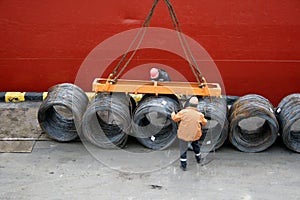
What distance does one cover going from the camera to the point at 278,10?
11.1 m

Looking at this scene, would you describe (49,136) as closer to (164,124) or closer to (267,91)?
(164,124)

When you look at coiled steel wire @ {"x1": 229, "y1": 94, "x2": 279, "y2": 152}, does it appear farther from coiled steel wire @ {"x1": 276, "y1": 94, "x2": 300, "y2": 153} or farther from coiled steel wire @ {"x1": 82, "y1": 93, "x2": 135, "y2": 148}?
coiled steel wire @ {"x1": 82, "y1": 93, "x2": 135, "y2": 148}

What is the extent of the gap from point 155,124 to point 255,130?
214 centimetres

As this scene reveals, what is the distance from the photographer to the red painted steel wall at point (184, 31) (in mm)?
11188

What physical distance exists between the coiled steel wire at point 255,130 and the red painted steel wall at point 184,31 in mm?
2158

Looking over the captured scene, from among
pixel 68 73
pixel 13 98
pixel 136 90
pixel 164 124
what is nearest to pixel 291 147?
pixel 164 124

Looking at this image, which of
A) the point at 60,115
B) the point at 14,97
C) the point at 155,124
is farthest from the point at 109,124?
the point at 14,97

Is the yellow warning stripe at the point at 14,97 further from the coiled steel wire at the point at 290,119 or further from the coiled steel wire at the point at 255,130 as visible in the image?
the coiled steel wire at the point at 290,119

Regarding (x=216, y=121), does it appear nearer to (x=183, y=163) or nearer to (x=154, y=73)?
(x=183, y=163)

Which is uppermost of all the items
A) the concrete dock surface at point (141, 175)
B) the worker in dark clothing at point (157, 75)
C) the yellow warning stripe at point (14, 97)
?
the worker in dark clothing at point (157, 75)

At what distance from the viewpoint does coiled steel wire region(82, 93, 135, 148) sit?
9.29 metres

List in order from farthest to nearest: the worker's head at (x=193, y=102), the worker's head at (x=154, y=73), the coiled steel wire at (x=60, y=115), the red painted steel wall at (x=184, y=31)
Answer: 1. the red painted steel wall at (x=184, y=31)
2. the worker's head at (x=154, y=73)
3. the coiled steel wire at (x=60, y=115)
4. the worker's head at (x=193, y=102)

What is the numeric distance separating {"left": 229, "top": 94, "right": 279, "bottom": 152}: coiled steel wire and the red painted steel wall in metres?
2.16

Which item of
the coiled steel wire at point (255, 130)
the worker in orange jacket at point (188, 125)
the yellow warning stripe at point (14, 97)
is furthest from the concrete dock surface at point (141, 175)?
the yellow warning stripe at point (14, 97)
